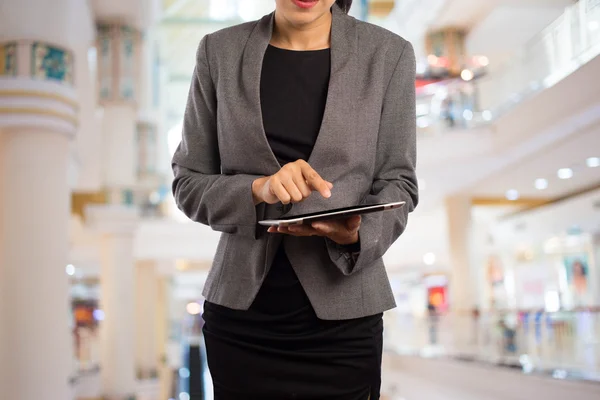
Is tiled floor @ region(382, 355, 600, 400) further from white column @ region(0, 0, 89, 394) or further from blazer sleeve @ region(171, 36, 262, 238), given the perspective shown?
blazer sleeve @ region(171, 36, 262, 238)

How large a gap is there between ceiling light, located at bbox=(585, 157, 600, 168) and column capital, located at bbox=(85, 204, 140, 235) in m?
9.38

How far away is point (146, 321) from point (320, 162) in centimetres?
2369

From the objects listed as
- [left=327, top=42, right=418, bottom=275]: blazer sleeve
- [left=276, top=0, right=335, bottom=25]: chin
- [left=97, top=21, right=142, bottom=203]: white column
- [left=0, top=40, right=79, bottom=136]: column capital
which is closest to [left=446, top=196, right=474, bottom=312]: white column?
[left=97, top=21, right=142, bottom=203]: white column

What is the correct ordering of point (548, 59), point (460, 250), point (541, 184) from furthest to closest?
point (460, 250) < point (541, 184) < point (548, 59)

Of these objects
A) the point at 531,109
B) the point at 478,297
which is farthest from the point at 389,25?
the point at 531,109

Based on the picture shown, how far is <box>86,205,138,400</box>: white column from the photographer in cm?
1581

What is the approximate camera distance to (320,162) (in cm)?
125

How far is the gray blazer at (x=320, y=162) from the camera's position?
1.22 meters

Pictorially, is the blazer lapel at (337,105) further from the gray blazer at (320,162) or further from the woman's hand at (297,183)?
the woman's hand at (297,183)

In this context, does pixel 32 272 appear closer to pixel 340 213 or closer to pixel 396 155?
pixel 396 155

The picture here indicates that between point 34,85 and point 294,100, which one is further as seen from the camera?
point 34,85

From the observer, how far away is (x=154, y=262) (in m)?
26.5

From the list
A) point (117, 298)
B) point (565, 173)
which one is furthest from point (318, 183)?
point (565, 173)

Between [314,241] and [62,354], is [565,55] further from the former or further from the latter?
[314,241]
